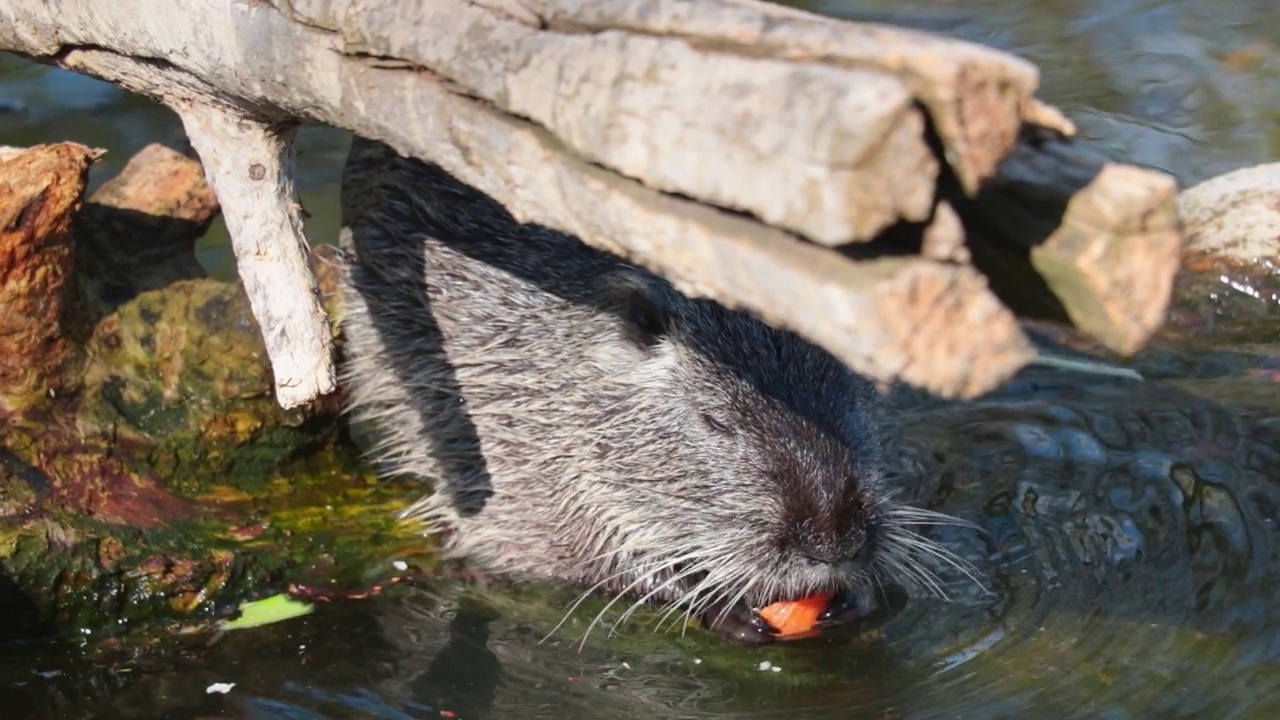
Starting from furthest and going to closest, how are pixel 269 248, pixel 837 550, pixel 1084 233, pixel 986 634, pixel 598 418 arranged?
1. pixel 598 418
2. pixel 986 634
3. pixel 837 550
4. pixel 269 248
5. pixel 1084 233

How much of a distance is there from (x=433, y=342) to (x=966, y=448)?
1814 millimetres

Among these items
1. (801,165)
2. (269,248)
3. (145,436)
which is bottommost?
(145,436)

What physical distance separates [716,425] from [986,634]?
3.05 feet

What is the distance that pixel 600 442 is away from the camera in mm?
4512

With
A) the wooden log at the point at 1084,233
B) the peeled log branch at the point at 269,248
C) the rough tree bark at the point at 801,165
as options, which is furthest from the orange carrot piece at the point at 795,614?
the wooden log at the point at 1084,233

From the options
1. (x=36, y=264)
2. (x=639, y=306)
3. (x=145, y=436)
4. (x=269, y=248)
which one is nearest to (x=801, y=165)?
(x=269, y=248)

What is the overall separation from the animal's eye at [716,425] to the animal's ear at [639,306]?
280 millimetres

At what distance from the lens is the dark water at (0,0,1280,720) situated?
12.7ft

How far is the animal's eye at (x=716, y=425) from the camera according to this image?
4184 millimetres

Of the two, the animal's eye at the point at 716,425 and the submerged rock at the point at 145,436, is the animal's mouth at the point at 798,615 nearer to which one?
the animal's eye at the point at 716,425

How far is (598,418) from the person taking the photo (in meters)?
4.51

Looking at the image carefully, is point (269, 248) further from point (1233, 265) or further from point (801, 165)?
point (1233, 265)

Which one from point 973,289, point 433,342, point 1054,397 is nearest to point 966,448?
point 1054,397

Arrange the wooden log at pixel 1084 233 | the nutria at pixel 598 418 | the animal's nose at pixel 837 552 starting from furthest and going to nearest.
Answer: the nutria at pixel 598 418, the animal's nose at pixel 837 552, the wooden log at pixel 1084 233
